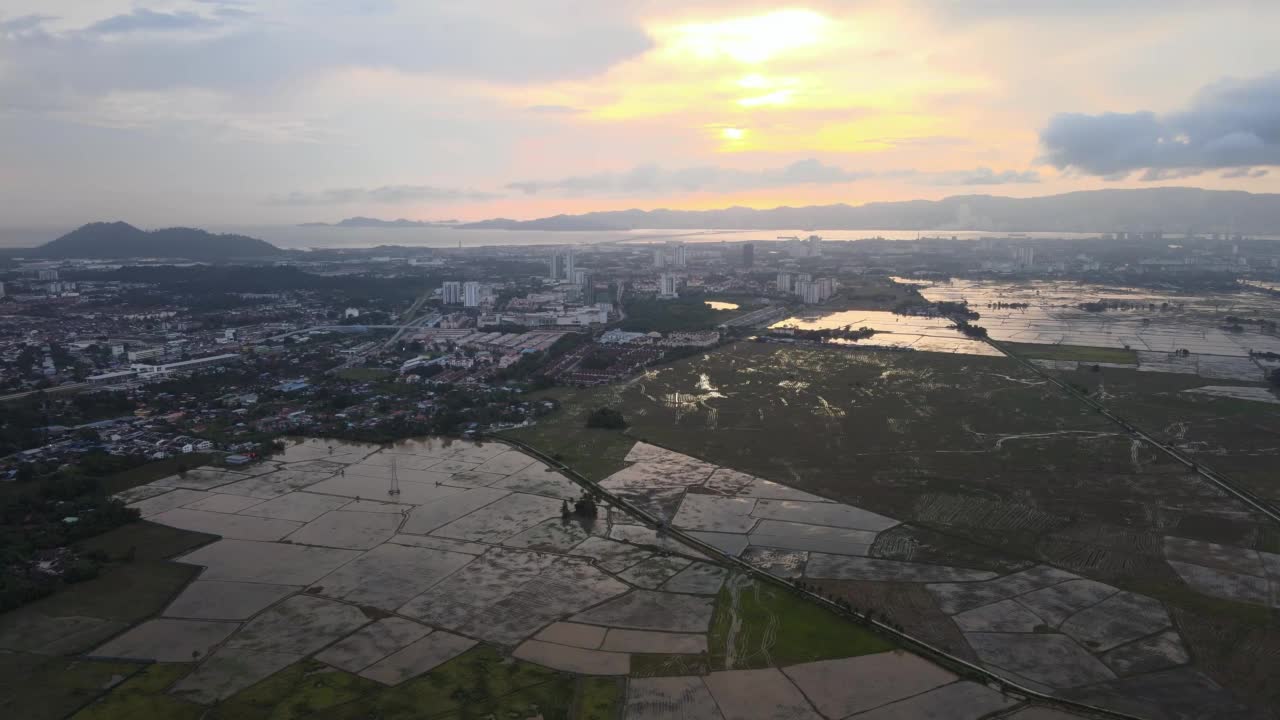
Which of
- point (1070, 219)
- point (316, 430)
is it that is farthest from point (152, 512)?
point (1070, 219)

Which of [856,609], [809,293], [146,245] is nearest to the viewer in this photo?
[856,609]

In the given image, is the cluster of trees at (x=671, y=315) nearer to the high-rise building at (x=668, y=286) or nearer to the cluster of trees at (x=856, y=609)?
the high-rise building at (x=668, y=286)

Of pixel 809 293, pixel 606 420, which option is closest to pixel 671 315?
pixel 809 293

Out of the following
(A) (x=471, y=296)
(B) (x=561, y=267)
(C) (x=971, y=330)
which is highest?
(B) (x=561, y=267)

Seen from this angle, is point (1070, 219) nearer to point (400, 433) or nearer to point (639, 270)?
point (639, 270)

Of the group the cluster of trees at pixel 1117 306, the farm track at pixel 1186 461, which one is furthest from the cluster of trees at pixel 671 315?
the cluster of trees at pixel 1117 306

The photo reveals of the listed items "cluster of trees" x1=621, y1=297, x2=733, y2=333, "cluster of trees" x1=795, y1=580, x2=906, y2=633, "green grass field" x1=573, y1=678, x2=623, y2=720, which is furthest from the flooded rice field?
"green grass field" x1=573, y1=678, x2=623, y2=720

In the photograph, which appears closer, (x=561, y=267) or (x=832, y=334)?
(x=832, y=334)

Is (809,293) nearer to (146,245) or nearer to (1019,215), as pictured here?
(146,245)
